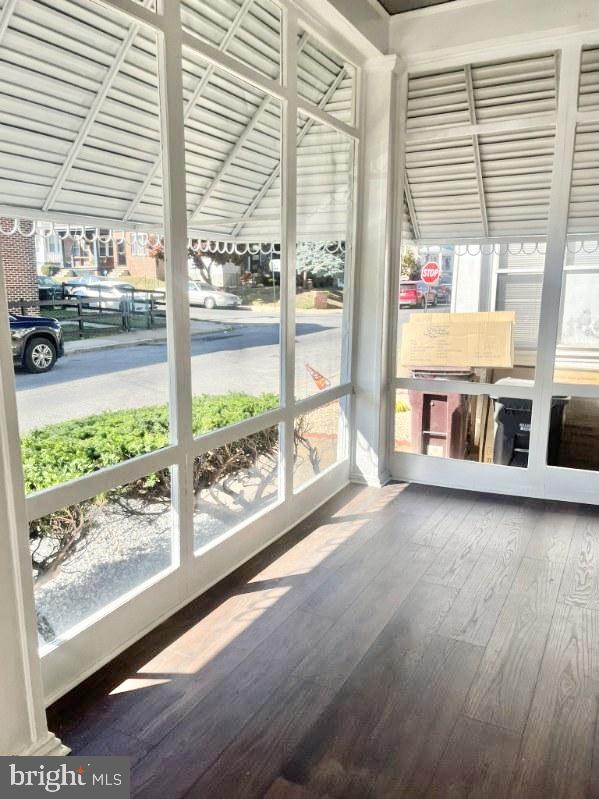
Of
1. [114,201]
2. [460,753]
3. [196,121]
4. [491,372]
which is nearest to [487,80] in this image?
[491,372]

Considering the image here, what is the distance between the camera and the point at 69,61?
1.87m

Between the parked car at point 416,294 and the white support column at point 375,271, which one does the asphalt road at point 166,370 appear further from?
Answer: the parked car at point 416,294

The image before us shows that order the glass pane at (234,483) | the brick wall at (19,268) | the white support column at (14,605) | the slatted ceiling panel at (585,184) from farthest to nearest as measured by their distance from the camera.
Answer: the slatted ceiling panel at (585,184), the glass pane at (234,483), the brick wall at (19,268), the white support column at (14,605)

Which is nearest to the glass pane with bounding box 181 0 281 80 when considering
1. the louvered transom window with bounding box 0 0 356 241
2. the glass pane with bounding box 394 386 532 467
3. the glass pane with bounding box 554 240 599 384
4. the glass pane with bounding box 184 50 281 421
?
the louvered transom window with bounding box 0 0 356 241

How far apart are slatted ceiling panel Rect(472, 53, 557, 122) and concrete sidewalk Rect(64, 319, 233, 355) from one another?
8.06 feet

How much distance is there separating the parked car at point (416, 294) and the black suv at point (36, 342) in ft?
8.83

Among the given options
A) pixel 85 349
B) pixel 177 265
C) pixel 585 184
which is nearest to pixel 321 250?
pixel 177 265

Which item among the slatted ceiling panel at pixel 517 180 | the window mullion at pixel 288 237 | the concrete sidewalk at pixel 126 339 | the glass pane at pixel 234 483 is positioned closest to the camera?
the concrete sidewalk at pixel 126 339

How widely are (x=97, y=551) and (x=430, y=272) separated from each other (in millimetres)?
2876

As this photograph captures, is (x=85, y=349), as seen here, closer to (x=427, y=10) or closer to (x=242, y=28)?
(x=242, y=28)

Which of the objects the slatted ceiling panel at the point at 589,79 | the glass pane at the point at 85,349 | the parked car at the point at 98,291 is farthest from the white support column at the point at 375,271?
the parked car at the point at 98,291

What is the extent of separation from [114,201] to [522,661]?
7.69 feet

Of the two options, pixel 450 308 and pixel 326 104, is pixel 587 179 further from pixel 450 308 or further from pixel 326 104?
pixel 326 104

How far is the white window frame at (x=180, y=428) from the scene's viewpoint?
2.07m
